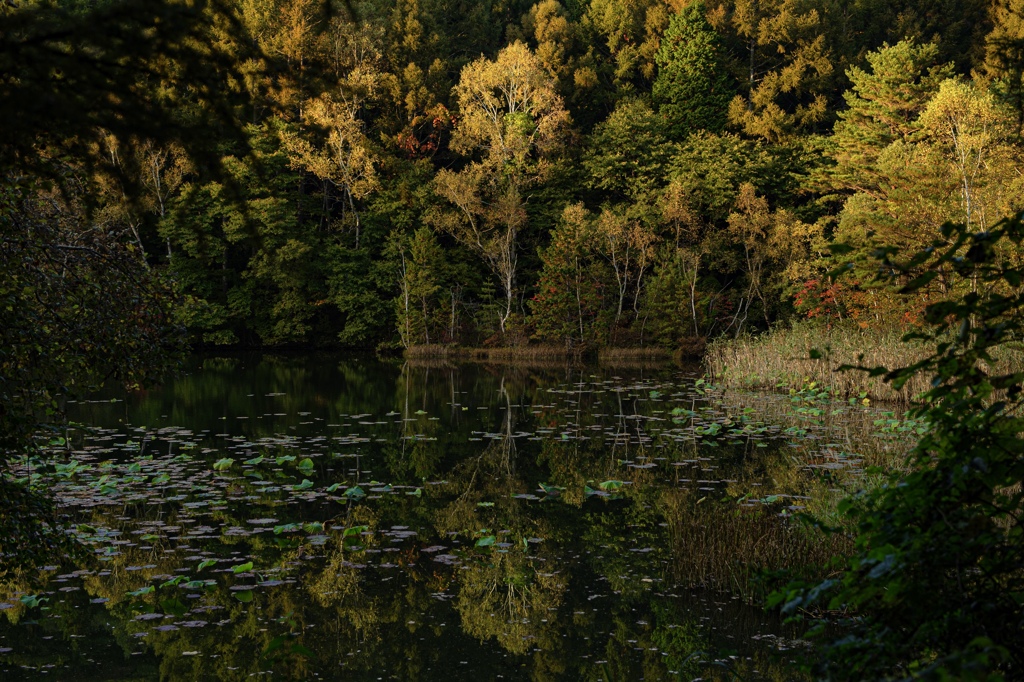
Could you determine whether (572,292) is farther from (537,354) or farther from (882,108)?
(882,108)

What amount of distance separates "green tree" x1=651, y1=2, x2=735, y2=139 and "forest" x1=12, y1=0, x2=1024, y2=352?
0.29 ft

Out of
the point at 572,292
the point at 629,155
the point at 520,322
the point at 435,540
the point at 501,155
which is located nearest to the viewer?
the point at 435,540

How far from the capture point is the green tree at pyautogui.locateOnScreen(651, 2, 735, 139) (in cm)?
4025

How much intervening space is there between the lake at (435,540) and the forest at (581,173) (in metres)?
13.8

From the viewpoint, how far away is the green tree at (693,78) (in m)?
40.2

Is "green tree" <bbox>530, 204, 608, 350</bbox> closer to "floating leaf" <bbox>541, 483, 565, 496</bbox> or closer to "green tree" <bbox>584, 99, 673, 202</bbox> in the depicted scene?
"green tree" <bbox>584, 99, 673, 202</bbox>

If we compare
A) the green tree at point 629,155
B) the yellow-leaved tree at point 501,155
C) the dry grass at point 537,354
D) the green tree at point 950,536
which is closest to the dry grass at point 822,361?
the dry grass at point 537,354

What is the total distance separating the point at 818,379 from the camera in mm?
21453

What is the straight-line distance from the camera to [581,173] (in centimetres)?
3941

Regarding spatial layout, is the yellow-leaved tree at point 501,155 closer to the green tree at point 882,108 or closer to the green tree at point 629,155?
the green tree at point 629,155

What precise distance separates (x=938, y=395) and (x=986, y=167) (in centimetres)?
2485

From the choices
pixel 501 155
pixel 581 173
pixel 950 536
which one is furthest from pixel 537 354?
pixel 950 536

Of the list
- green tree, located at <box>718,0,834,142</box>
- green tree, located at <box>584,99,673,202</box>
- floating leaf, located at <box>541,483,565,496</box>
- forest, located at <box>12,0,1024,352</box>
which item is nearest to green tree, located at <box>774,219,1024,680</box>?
floating leaf, located at <box>541,483,565,496</box>

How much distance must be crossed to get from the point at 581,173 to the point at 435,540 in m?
30.7
